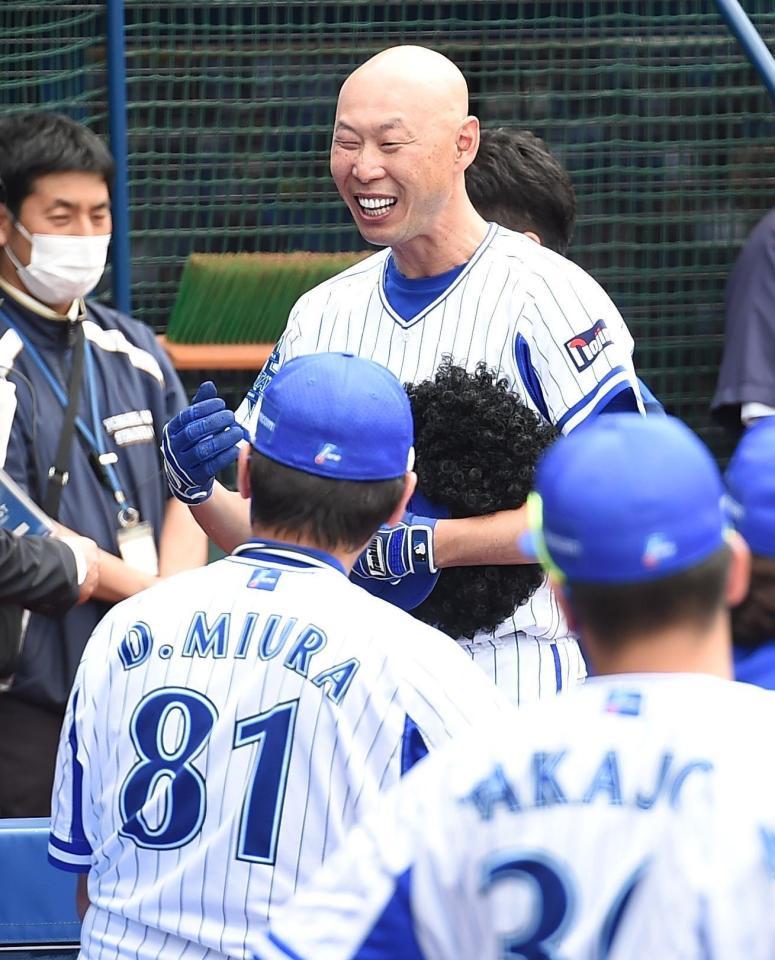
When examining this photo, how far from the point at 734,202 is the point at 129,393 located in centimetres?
291

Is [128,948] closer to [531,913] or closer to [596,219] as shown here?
[531,913]

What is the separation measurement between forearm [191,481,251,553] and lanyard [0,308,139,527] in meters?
0.68

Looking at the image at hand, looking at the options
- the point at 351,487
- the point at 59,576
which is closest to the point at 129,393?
the point at 59,576

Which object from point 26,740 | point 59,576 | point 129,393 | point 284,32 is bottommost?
point 26,740

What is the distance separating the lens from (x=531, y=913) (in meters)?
1.55

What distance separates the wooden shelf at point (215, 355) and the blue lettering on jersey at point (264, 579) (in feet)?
11.3

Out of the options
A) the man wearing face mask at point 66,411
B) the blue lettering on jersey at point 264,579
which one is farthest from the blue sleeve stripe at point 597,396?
the man wearing face mask at point 66,411

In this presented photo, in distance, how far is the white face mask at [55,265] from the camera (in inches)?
154

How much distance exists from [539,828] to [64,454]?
8.01 ft

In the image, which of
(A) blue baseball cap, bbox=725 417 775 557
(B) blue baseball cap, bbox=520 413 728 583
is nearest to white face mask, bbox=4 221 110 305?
(A) blue baseball cap, bbox=725 417 775 557

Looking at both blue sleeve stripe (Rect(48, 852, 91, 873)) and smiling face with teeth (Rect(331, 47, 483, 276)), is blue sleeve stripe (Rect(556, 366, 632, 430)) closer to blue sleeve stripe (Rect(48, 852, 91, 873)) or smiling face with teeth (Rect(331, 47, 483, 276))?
smiling face with teeth (Rect(331, 47, 483, 276))

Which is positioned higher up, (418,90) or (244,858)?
(418,90)

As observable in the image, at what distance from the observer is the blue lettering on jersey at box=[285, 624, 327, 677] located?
2.09 m

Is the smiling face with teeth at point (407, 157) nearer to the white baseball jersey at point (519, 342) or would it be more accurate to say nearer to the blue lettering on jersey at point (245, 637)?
the white baseball jersey at point (519, 342)
